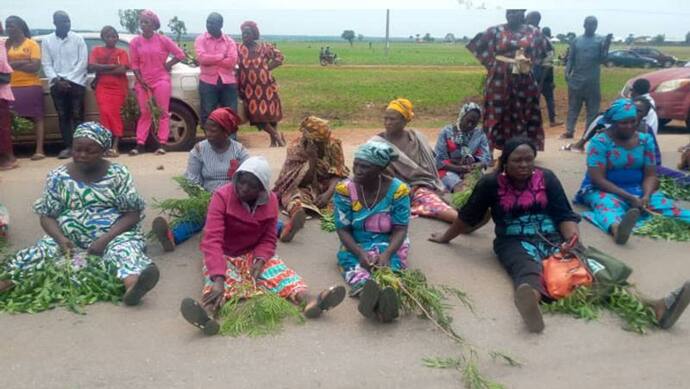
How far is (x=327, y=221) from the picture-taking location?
5.86m

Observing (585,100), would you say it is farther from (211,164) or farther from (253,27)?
(211,164)

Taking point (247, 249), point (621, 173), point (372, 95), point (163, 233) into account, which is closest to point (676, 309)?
point (621, 173)

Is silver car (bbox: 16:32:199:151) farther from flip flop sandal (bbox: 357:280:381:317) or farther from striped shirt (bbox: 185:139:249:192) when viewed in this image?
flip flop sandal (bbox: 357:280:381:317)

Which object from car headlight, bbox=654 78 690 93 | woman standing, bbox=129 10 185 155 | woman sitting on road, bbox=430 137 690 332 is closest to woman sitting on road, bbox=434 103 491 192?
woman sitting on road, bbox=430 137 690 332

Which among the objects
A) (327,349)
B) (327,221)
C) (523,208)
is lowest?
(327,349)

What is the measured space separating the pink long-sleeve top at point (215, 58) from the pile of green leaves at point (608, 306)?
6010 millimetres

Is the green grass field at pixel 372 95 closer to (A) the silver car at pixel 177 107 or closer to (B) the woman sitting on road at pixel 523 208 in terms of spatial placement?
(A) the silver car at pixel 177 107

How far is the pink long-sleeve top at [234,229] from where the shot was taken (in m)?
4.10

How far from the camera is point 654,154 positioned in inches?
230

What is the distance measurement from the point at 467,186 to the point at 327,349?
3.40 metres

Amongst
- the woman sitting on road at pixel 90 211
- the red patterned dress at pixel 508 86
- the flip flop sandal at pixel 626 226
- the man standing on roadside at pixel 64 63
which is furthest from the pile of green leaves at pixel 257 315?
the man standing on roadside at pixel 64 63

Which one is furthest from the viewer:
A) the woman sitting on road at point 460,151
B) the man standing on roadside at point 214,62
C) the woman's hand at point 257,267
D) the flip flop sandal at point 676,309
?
the man standing on roadside at point 214,62

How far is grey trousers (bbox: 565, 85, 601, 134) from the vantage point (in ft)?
32.8

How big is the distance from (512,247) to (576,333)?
0.91 m
